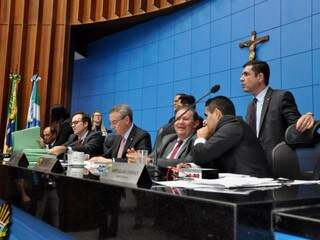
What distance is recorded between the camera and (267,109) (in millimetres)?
2699

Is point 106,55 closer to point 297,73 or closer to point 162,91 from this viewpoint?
point 162,91

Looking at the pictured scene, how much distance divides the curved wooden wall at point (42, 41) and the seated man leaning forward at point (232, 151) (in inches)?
180


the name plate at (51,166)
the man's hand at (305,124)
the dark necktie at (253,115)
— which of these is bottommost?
the name plate at (51,166)

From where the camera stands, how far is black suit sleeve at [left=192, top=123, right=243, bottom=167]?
2.04m

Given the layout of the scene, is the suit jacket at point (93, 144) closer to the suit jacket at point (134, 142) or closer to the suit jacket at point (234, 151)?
the suit jacket at point (134, 142)

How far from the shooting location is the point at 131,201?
0.88 metres

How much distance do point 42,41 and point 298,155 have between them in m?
5.53

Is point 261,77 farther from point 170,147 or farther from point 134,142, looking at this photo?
point 134,142

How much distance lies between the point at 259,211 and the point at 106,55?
641 centimetres

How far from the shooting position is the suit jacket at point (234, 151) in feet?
6.67

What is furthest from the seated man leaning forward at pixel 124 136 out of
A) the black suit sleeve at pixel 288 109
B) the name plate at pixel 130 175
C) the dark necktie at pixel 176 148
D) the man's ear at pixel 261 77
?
the name plate at pixel 130 175

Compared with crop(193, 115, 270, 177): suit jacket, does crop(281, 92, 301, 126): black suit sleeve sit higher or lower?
higher

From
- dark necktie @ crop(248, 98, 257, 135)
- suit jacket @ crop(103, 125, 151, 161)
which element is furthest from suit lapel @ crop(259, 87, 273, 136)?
suit jacket @ crop(103, 125, 151, 161)

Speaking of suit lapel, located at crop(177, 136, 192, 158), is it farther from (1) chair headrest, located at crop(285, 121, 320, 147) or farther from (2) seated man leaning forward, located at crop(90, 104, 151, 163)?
(1) chair headrest, located at crop(285, 121, 320, 147)
